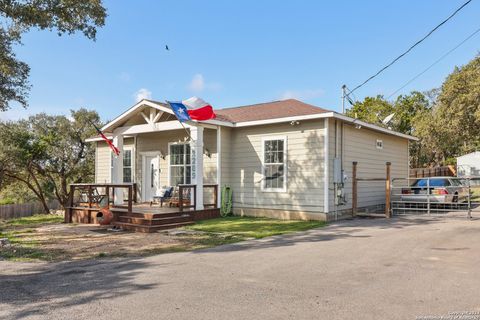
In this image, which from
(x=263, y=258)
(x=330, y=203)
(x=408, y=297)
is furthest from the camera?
(x=330, y=203)

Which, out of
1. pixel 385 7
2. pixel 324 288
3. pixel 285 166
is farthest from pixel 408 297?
pixel 385 7

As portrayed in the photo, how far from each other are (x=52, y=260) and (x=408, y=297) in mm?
6090

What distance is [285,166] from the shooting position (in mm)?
12438

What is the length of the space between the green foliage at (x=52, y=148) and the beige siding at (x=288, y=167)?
12908 mm

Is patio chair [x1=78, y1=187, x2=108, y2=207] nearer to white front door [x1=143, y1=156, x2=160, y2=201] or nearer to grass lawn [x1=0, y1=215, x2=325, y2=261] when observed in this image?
grass lawn [x1=0, y1=215, x2=325, y2=261]

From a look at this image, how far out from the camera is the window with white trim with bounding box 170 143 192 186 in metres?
14.2

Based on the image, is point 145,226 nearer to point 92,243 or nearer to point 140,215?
point 140,215

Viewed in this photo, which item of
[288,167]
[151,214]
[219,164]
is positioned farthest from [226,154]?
[151,214]

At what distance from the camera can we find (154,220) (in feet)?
34.9

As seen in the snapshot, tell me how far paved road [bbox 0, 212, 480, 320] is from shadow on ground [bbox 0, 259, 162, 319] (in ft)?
0.05

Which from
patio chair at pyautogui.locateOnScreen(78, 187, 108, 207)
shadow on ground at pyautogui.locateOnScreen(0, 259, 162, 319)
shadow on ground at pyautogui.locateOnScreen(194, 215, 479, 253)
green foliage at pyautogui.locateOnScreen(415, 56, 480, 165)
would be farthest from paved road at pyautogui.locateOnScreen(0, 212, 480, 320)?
green foliage at pyautogui.locateOnScreen(415, 56, 480, 165)

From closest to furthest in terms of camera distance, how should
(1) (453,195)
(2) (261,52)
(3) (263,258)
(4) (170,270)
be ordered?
(4) (170,270)
(3) (263,258)
(1) (453,195)
(2) (261,52)

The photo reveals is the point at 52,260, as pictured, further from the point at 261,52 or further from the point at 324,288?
the point at 261,52

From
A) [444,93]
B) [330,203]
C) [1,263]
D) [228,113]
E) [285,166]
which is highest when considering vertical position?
[444,93]
